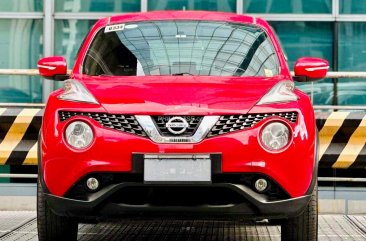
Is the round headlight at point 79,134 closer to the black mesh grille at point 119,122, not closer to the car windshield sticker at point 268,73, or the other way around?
the black mesh grille at point 119,122

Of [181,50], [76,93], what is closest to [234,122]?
[76,93]

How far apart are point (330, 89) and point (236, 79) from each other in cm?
612

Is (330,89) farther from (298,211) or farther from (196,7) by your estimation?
(298,211)

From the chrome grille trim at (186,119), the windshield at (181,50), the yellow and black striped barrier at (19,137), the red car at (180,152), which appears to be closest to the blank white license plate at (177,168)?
the red car at (180,152)

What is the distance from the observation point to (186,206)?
5.70 m

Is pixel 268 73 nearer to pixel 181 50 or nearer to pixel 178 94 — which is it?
pixel 181 50

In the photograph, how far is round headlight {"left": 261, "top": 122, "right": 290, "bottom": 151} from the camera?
18.6 feet

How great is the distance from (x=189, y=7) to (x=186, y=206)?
23.8 ft

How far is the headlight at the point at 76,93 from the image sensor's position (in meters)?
5.88

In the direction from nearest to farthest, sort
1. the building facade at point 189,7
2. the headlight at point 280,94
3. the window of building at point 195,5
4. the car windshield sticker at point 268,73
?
the headlight at point 280,94, the car windshield sticker at point 268,73, the building facade at point 189,7, the window of building at point 195,5

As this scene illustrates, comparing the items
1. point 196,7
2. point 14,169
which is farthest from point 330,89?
point 14,169

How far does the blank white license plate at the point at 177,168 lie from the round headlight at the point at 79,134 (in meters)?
0.40

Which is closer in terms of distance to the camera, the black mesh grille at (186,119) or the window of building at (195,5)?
the black mesh grille at (186,119)

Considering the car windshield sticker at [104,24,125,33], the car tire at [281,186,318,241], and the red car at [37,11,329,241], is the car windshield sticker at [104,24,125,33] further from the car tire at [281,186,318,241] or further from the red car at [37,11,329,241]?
the car tire at [281,186,318,241]
